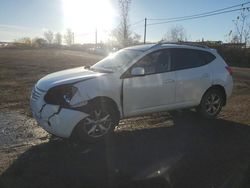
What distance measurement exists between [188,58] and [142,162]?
131 inches

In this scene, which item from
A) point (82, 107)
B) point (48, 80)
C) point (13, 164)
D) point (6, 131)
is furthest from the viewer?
point (6, 131)

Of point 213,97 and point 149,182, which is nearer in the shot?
point 149,182

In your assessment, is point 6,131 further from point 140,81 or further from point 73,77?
point 140,81

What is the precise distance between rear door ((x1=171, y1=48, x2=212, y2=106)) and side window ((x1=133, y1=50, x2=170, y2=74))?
0.17m

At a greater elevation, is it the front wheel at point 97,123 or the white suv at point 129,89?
the white suv at point 129,89

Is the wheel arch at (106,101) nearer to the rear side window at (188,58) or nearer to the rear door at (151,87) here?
the rear door at (151,87)

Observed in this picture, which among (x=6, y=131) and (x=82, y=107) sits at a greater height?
(x=82, y=107)

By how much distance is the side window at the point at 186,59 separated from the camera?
25.8 ft

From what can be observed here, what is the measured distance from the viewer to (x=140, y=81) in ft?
23.3

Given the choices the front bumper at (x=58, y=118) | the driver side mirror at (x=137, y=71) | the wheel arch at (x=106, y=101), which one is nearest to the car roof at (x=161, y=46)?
the driver side mirror at (x=137, y=71)

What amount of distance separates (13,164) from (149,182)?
6.68ft

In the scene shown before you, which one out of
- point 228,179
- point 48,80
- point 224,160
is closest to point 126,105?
point 48,80

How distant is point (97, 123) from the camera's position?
652 centimetres

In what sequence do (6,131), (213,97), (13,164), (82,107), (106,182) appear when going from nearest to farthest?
1. (106,182)
2. (13,164)
3. (82,107)
4. (6,131)
5. (213,97)
